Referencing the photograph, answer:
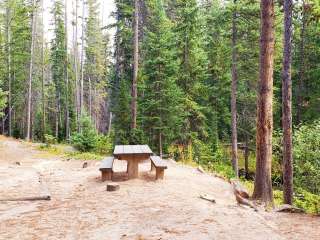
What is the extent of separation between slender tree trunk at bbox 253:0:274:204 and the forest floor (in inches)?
44.9

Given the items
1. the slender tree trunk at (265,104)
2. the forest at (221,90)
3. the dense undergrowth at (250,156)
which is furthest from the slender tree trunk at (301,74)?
the slender tree trunk at (265,104)

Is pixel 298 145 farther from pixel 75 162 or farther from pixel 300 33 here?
pixel 300 33

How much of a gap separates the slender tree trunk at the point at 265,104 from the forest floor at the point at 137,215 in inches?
44.9

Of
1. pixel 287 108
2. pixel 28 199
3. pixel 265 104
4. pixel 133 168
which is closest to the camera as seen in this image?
pixel 28 199

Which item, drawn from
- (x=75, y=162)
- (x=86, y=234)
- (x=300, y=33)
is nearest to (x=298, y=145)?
(x=75, y=162)

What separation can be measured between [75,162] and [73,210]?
9.11 meters

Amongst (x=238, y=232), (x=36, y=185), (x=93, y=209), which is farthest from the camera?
(x=36, y=185)

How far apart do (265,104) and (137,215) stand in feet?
13.7

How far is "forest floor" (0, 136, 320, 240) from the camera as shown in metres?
6.43

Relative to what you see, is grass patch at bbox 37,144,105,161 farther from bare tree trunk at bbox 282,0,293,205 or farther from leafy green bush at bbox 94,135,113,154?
bare tree trunk at bbox 282,0,293,205

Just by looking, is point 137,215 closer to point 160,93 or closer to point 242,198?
point 242,198

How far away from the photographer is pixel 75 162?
17.1 metres

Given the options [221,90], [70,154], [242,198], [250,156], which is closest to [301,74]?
[221,90]

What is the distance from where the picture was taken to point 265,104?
948 cm
